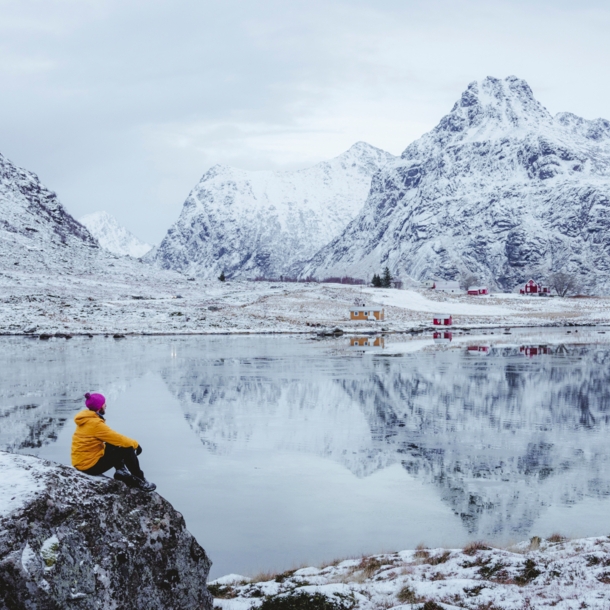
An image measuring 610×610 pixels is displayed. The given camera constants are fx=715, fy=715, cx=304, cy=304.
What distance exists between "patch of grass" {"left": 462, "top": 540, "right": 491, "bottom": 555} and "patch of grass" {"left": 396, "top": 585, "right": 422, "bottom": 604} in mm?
2594

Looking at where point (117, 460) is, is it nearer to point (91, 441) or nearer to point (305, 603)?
point (91, 441)

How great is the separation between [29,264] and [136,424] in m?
149

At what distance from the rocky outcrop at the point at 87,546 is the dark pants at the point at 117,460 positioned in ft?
1.22

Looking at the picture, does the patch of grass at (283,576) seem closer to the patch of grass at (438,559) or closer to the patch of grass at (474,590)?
the patch of grass at (438,559)

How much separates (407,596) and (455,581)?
3.18 feet

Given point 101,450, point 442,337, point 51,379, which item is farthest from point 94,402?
point 442,337

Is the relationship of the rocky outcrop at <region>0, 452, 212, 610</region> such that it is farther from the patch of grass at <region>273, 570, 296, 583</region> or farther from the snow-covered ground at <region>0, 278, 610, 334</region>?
the snow-covered ground at <region>0, 278, 610, 334</region>

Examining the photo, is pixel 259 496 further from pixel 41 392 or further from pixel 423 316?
pixel 423 316

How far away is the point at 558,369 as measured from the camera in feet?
150

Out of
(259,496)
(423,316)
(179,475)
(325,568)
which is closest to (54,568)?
(325,568)

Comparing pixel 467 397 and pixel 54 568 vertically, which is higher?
pixel 54 568

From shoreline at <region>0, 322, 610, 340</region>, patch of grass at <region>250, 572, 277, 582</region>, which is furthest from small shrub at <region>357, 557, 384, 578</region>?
shoreline at <region>0, 322, 610, 340</region>

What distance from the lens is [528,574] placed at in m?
12.1

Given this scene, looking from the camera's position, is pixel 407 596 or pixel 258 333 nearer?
pixel 407 596
